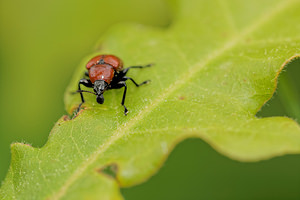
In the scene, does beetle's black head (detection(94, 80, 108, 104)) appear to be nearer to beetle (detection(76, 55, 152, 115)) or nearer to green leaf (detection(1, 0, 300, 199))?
beetle (detection(76, 55, 152, 115))

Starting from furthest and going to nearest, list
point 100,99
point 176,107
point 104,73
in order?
point 104,73, point 100,99, point 176,107

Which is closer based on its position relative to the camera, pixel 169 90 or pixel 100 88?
pixel 169 90

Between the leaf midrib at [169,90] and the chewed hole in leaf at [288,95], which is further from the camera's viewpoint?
the chewed hole in leaf at [288,95]

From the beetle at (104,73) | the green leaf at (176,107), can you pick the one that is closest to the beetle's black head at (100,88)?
the beetle at (104,73)

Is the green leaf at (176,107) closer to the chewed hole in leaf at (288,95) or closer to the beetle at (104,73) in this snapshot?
the beetle at (104,73)

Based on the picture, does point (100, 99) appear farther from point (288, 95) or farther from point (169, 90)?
point (288, 95)

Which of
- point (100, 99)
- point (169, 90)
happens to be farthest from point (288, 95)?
point (100, 99)
